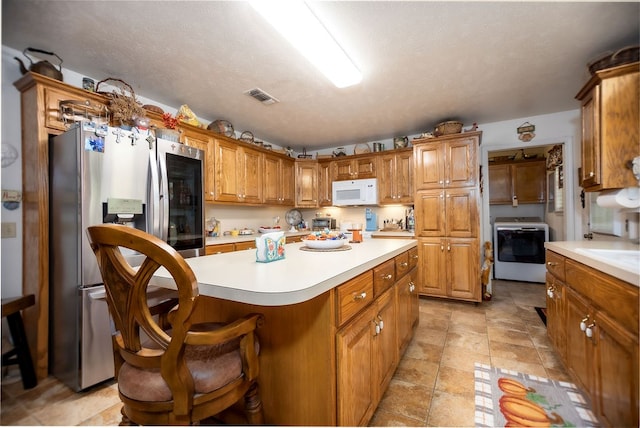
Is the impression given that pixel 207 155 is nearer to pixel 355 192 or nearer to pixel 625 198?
pixel 355 192

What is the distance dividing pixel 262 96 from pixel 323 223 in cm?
247

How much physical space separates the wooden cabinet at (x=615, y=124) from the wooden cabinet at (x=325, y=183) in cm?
325

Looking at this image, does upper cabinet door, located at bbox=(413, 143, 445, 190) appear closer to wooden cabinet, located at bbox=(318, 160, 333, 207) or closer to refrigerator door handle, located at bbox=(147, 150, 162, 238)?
wooden cabinet, located at bbox=(318, 160, 333, 207)

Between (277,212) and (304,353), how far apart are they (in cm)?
386

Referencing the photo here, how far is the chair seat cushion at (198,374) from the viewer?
80cm

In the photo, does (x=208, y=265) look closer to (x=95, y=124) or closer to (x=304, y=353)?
(x=304, y=353)

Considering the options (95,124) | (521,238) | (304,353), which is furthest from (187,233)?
(521,238)

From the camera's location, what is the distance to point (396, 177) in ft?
13.3

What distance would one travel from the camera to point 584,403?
1541mm

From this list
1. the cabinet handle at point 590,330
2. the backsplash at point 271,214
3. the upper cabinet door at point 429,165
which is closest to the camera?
the cabinet handle at point 590,330

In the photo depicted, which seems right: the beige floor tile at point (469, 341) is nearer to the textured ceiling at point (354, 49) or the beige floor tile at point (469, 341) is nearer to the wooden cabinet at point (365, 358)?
the wooden cabinet at point (365, 358)

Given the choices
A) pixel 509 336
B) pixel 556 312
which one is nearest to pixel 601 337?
pixel 556 312

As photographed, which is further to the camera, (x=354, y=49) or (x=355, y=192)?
(x=355, y=192)

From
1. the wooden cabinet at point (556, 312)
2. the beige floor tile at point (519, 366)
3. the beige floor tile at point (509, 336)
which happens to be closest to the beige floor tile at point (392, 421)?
the beige floor tile at point (519, 366)
